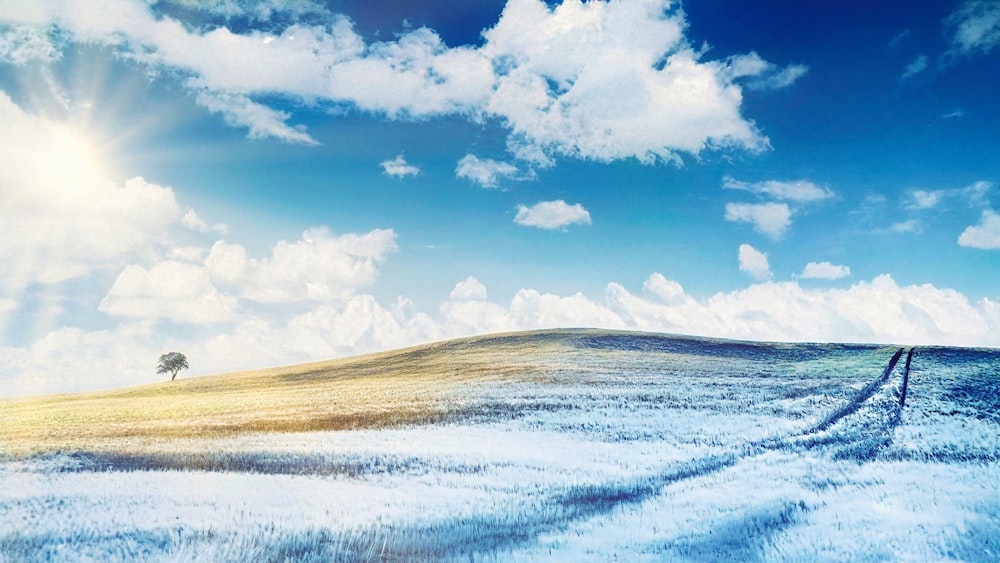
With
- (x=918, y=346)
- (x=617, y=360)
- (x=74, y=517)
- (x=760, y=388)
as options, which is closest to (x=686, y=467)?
(x=74, y=517)

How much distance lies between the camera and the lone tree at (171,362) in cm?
8200

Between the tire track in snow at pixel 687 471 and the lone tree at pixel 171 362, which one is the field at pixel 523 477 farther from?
the lone tree at pixel 171 362

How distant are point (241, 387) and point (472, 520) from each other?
1745 inches

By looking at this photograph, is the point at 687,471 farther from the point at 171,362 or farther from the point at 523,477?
the point at 171,362

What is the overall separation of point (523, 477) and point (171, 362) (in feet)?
266

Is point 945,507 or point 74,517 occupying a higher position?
point 74,517

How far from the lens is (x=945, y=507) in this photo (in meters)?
12.1

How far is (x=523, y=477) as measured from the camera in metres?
14.9

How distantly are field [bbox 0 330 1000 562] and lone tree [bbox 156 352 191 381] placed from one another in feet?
178

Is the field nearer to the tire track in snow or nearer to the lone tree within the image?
the tire track in snow

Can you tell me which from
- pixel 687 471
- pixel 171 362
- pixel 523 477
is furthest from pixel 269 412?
pixel 171 362

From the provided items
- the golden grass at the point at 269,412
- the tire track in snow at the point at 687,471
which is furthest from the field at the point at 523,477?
the golden grass at the point at 269,412

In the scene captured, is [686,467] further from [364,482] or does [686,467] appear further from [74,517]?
[74,517]

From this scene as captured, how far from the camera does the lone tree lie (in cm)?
8200
